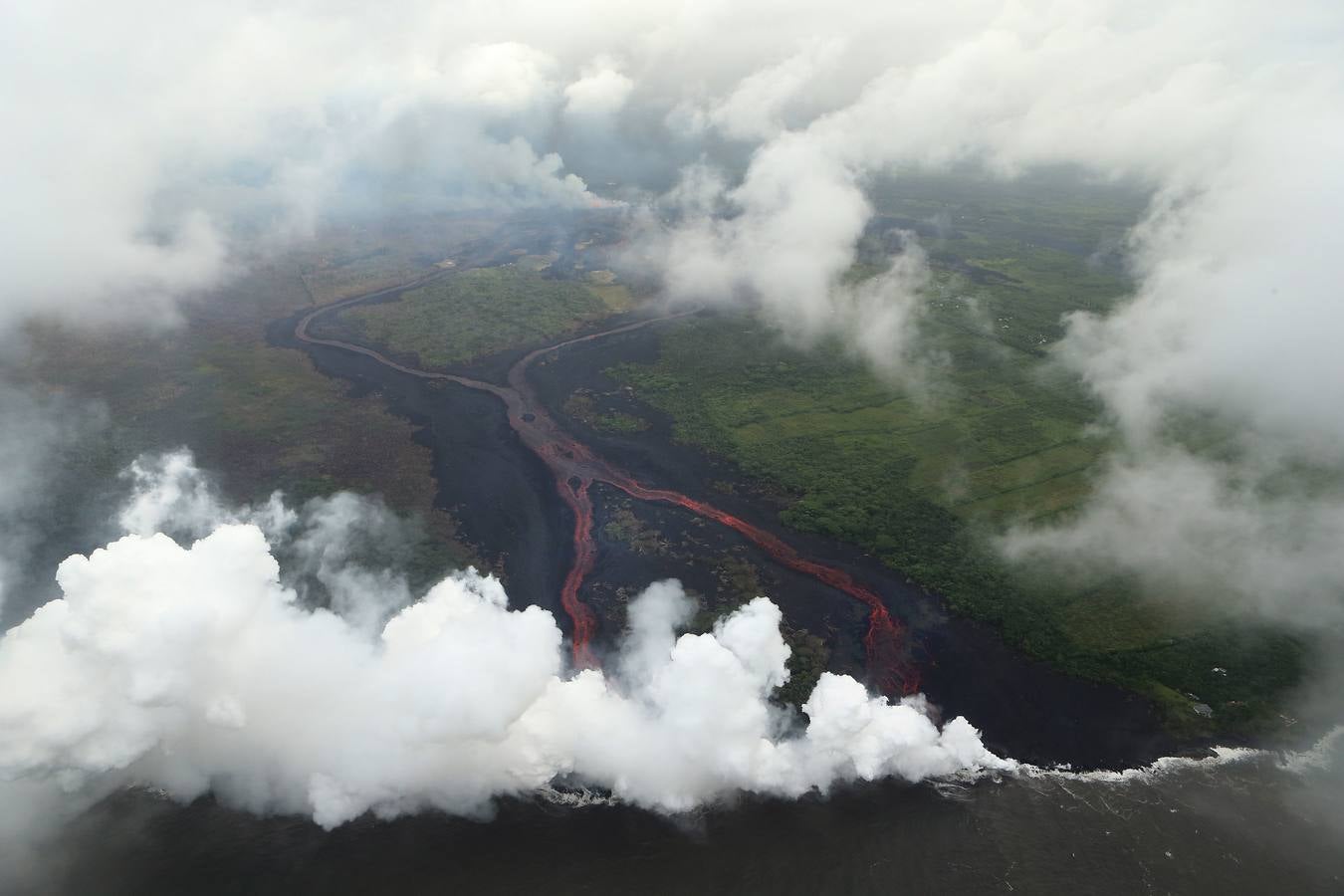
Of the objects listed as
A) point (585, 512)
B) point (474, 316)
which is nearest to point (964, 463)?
point (585, 512)

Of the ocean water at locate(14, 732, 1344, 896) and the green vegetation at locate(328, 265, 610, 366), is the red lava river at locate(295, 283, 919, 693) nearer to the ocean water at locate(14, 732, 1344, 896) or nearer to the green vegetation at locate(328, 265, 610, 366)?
the green vegetation at locate(328, 265, 610, 366)

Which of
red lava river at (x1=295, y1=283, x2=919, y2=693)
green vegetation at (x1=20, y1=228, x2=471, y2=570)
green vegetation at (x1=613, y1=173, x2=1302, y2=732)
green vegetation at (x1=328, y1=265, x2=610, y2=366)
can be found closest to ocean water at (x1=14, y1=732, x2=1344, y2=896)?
green vegetation at (x1=613, y1=173, x2=1302, y2=732)

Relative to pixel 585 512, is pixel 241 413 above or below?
above

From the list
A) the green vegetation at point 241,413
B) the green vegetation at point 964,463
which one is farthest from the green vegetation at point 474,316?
the green vegetation at point 964,463

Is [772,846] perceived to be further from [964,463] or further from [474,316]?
[474,316]

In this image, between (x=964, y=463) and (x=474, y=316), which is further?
(x=474, y=316)

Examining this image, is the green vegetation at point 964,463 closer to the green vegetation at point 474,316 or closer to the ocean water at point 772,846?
the ocean water at point 772,846
